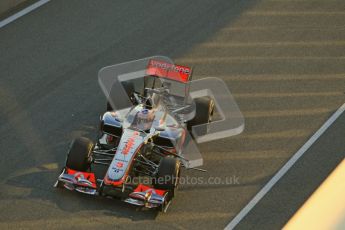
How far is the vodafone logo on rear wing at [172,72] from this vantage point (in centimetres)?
953

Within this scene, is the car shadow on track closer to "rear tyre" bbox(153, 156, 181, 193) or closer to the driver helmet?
"rear tyre" bbox(153, 156, 181, 193)

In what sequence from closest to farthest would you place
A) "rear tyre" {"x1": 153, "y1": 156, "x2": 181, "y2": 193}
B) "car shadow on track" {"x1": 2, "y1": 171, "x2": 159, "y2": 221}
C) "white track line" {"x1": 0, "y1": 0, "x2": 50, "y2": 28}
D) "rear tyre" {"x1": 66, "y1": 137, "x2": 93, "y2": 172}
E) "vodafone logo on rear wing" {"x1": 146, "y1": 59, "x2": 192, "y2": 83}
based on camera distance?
"rear tyre" {"x1": 153, "y1": 156, "x2": 181, "y2": 193} → "car shadow on track" {"x1": 2, "y1": 171, "x2": 159, "y2": 221} → "rear tyre" {"x1": 66, "y1": 137, "x2": 93, "y2": 172} → "vodafone logo on rear wing" {"x1": 146, "y1": 59, "x2": 192, "y2": 83} → "white track line" {"x1": 0, "y1": 0, "x2": 50, "y2": 28}

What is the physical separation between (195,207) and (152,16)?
16.4 ft

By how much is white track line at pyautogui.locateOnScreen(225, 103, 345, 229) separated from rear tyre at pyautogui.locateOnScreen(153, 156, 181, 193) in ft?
2.67

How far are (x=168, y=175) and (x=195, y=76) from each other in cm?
317

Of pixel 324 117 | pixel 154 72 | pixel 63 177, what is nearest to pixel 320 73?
pixel 324 117

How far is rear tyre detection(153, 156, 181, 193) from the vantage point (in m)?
8.20

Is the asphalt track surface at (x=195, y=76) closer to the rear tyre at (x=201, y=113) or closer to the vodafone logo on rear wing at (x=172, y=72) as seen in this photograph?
the rear tyre at (x=201, y=113)

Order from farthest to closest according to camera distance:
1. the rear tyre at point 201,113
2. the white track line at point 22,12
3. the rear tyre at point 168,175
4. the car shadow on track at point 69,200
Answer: the white track line at point 22,12 < the rear tyre at point 201,113 < the car shadow on track at point 69,200 < the rear tyre at point 168,175

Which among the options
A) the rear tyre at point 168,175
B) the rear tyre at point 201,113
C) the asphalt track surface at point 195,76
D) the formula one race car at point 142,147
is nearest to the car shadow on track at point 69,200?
the asphalt track surface at point 195,76

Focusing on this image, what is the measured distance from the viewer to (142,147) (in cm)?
865

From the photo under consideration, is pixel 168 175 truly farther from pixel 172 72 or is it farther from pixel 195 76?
pixel 195 76

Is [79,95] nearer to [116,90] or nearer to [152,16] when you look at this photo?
[116,90]

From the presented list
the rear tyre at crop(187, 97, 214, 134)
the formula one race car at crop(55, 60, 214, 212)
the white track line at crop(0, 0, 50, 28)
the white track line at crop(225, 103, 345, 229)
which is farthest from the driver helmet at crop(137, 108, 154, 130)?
the white track line at crop(0, 0, 50, 28)
